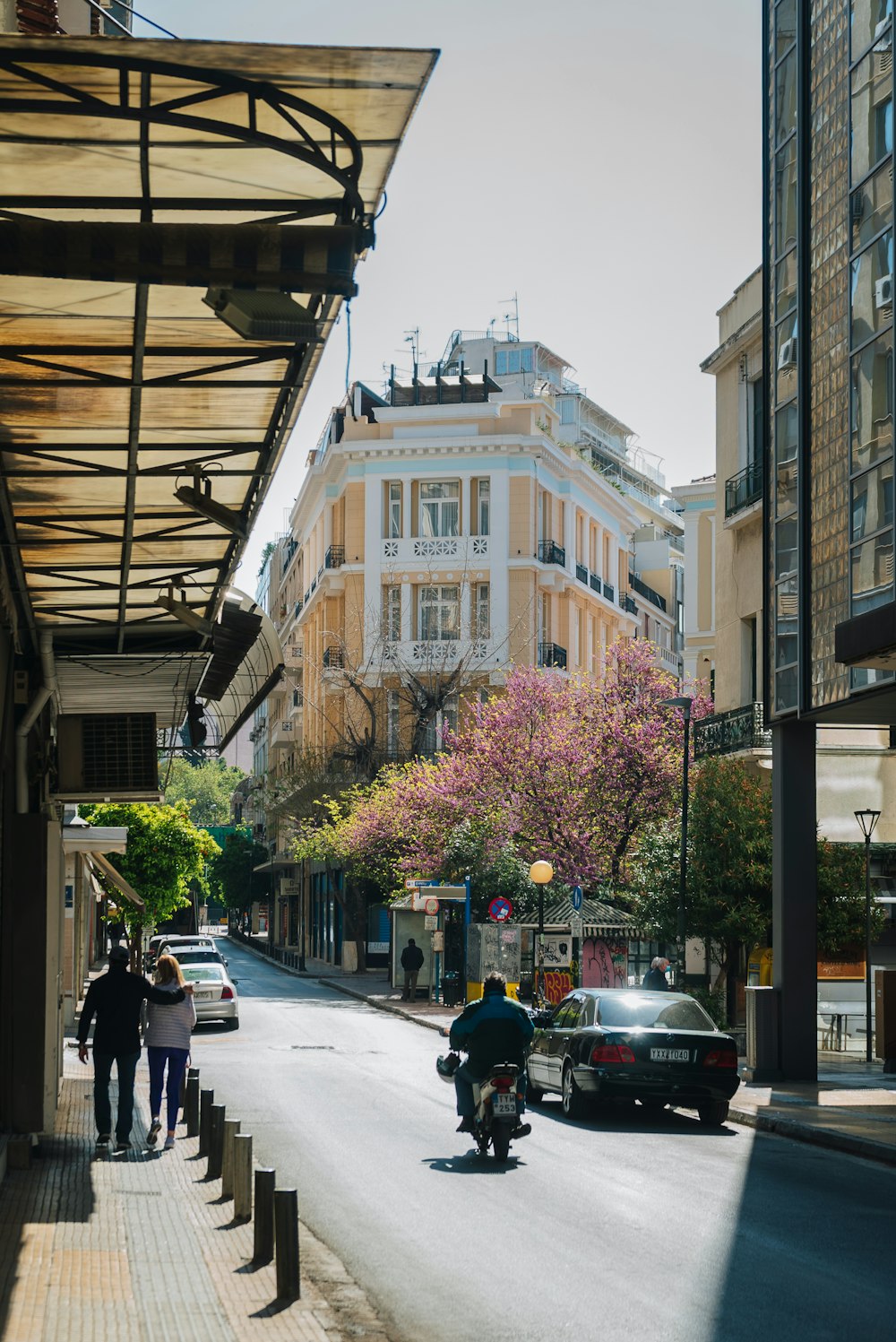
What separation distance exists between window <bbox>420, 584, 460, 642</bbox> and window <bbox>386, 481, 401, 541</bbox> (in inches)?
116

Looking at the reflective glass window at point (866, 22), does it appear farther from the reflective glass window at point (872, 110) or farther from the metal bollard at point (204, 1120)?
the metal bollard at point (204, 1120)

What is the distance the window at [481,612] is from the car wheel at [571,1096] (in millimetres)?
46546

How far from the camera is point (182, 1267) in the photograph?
411 inches

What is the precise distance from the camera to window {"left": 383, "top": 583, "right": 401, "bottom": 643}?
219 ft

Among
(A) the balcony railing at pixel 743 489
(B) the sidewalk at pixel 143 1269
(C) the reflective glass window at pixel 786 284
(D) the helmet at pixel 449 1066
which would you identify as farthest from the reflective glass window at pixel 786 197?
(B) the sidewalk at pixel 143 1269

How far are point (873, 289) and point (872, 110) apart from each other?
2337mm

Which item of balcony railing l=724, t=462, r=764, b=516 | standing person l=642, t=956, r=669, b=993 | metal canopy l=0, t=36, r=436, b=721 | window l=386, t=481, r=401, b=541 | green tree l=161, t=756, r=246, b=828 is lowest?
standing person l=642, t=956, r=669, b=993

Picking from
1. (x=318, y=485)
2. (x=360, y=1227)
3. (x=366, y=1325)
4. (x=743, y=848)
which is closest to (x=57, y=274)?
(x=366, y=1325)

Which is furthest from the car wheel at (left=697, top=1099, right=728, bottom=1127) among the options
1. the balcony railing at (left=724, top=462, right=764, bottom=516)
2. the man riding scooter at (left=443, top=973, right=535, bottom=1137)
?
the balcony railing at (left=724, top=462, right=764, bottom=516)

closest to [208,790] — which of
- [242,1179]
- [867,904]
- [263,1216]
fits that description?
[867,904]

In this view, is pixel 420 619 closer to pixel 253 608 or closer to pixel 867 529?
pixel 867 529

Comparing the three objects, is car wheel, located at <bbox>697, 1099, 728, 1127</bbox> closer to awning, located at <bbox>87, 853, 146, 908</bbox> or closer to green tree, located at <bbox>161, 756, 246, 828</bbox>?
awning, located at <bbox>87, 853, 146, 908</bbox>

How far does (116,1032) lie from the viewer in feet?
53.6

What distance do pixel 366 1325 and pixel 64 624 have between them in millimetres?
8107
